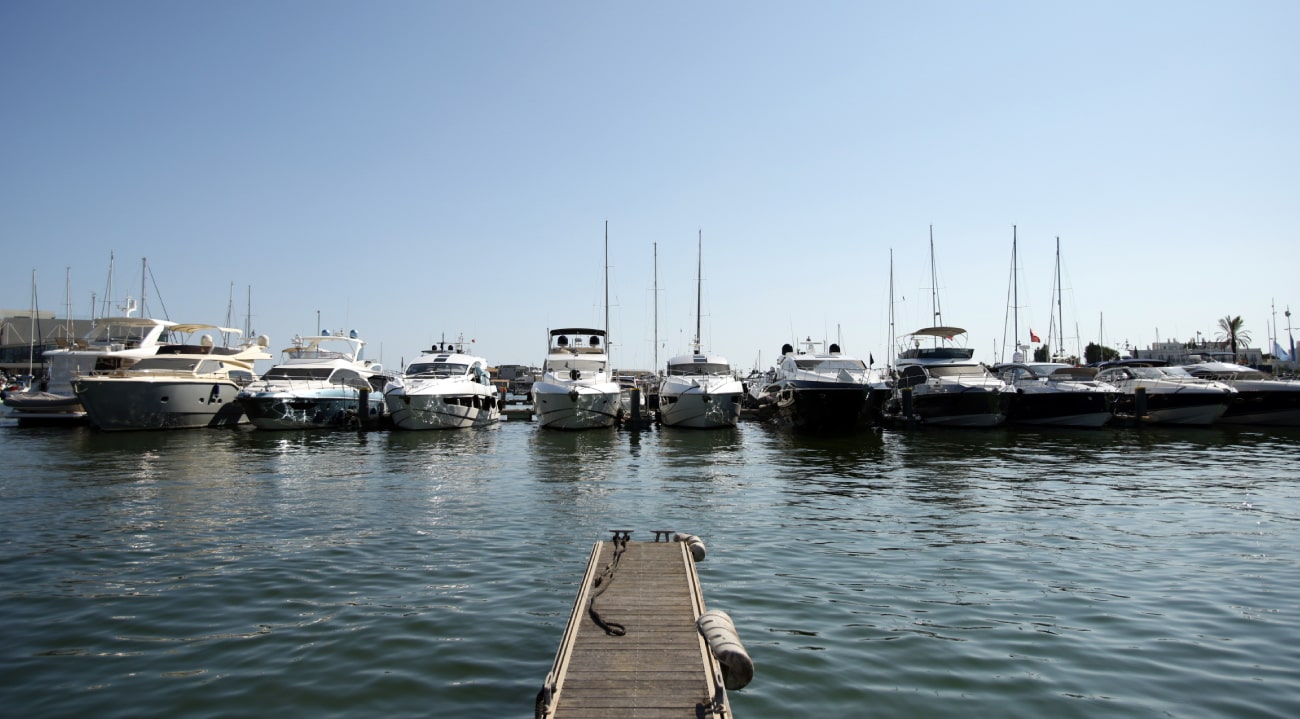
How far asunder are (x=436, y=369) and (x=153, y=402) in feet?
37.8

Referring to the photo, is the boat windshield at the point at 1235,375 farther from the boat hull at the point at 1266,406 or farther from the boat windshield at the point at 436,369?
the boat windshield at the point at 436,369

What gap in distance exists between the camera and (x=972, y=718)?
6160mm

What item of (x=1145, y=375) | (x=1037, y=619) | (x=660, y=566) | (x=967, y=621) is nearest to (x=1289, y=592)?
(x=1037, y=619)

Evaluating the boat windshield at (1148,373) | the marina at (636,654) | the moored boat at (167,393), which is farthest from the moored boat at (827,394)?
the moored boat at (167,393)

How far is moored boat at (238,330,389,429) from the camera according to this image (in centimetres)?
3369

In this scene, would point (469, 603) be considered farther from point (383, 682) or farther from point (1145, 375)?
point (1145, 375)

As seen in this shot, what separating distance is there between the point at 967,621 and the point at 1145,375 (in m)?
Answer: 36.0

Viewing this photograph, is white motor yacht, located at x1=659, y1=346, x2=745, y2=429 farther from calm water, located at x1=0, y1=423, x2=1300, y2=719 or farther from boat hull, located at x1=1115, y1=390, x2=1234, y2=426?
boat hull, located at x1=1115, y1=390, x2=1234, y2=426

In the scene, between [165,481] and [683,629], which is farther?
[165,481]

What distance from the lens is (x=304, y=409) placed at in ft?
113

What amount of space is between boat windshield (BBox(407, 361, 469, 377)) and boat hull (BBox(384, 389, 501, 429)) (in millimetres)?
1713

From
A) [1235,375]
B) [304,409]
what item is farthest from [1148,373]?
[304,409]

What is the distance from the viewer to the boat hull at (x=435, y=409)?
3334cm

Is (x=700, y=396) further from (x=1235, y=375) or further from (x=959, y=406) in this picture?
(x=1235, y=375)
